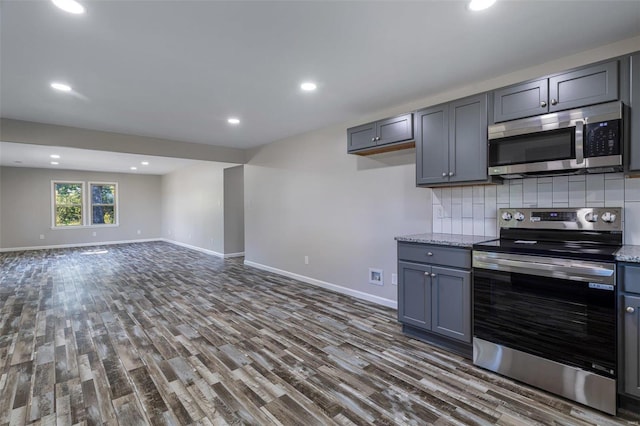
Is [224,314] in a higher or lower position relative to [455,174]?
lower

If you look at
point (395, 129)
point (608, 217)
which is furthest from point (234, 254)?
point (608, 217)

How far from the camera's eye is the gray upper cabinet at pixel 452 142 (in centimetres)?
256

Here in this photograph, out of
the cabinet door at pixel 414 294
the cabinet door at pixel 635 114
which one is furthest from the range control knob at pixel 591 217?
the cabinet door at pixel 414 294

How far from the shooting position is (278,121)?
4203 millimetres

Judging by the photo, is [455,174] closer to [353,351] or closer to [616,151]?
[616,151]

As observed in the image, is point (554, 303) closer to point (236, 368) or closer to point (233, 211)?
point (236, 368)

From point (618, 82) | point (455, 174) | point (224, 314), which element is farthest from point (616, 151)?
point (224, 314)

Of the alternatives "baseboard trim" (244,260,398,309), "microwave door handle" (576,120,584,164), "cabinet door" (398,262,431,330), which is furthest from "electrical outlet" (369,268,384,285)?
"microwave door handle" (576,120,584,164)

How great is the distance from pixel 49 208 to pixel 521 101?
11460 millimetres

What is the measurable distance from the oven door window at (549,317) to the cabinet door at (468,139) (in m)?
0.86

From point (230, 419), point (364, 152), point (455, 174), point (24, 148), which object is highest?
point (24, 148)

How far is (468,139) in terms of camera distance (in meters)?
2.63

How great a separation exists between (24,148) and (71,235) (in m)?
4.68

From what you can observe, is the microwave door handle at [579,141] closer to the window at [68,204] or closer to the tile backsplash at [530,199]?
the tile backsplash at [530,199]
